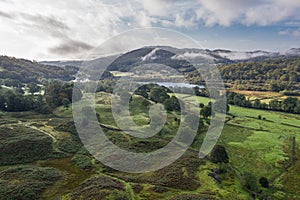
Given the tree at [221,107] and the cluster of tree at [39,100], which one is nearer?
the cluster of tree at [39,100]

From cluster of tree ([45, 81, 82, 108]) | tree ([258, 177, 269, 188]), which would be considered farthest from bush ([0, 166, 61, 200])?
cluster of tree ([45, 81, 82, 108])

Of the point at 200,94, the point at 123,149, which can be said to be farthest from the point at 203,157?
the point at 200,94

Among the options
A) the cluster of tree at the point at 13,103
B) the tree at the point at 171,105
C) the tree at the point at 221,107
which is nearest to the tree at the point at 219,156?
the tree at the point at 171,105

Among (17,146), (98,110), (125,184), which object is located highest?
(98,110)

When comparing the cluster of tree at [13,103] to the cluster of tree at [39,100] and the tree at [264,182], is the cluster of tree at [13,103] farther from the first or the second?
the tree at [264,182]

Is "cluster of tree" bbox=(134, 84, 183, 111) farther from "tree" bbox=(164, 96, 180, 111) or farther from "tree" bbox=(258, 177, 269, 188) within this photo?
"tree" bbox=(258, 177, 269, 188)

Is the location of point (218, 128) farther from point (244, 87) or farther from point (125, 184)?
point (244, 87)

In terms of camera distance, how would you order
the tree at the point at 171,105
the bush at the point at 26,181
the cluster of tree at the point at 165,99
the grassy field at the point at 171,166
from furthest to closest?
1. the cluster of tree at the point at 165,99
2. the tree at the point at 171,105
3. the grassy field at the point at 171,166
4. the bush at the point at 26,181

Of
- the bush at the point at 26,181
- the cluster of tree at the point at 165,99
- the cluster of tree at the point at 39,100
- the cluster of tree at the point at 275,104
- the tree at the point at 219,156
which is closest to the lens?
the bush at the point at 26,181

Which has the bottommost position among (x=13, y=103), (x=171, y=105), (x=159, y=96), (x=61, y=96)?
(x=171, y=105)

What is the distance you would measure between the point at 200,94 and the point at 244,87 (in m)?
50.1

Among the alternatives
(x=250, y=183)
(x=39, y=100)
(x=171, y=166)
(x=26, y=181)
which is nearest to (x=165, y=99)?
(x=39, y=100)

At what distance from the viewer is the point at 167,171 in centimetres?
4125

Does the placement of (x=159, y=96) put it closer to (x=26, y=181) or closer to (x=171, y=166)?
(x=171, y=166)
